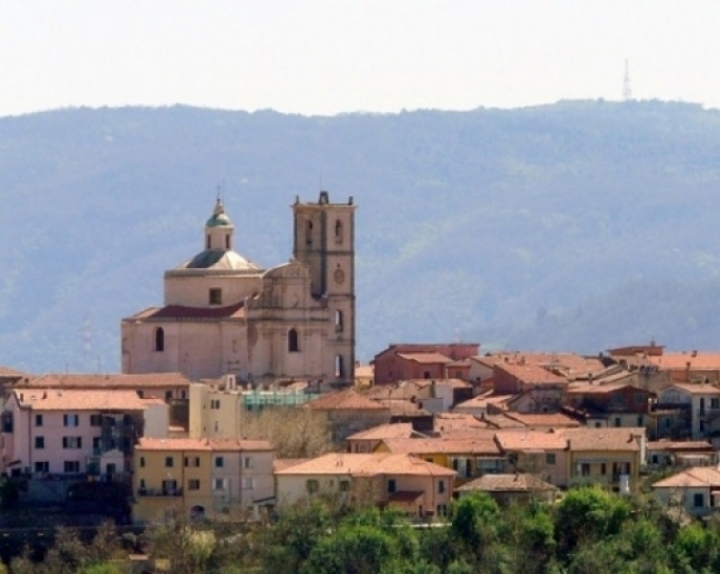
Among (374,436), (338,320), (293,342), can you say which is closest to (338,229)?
(338,320)

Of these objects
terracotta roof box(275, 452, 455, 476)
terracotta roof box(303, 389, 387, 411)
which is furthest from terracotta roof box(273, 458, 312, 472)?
terracotta roof box(303, 389, 387, 411)

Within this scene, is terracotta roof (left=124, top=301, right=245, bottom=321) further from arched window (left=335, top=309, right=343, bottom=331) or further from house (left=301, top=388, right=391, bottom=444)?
house (left=301, top=388, right=391, bottom=444)

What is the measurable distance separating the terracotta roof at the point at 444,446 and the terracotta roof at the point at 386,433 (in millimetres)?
1025

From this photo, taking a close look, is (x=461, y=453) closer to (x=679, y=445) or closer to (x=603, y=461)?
(x=603, y=461)

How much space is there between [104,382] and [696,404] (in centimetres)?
1478

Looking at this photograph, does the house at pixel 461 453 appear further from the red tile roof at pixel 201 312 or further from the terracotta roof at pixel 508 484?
the red tile roof at pixel 201 312

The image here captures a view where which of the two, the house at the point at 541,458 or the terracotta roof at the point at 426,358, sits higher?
the terracotta roof at the point at 426,358

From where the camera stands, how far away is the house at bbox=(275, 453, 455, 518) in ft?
277

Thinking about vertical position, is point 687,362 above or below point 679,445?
above

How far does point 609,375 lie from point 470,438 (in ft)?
43.9

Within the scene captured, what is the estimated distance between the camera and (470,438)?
9100cm

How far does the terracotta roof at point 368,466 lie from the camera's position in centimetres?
8562

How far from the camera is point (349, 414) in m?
96.6

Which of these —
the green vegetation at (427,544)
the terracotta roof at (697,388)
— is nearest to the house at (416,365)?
the terracotta roof at (697,388)
